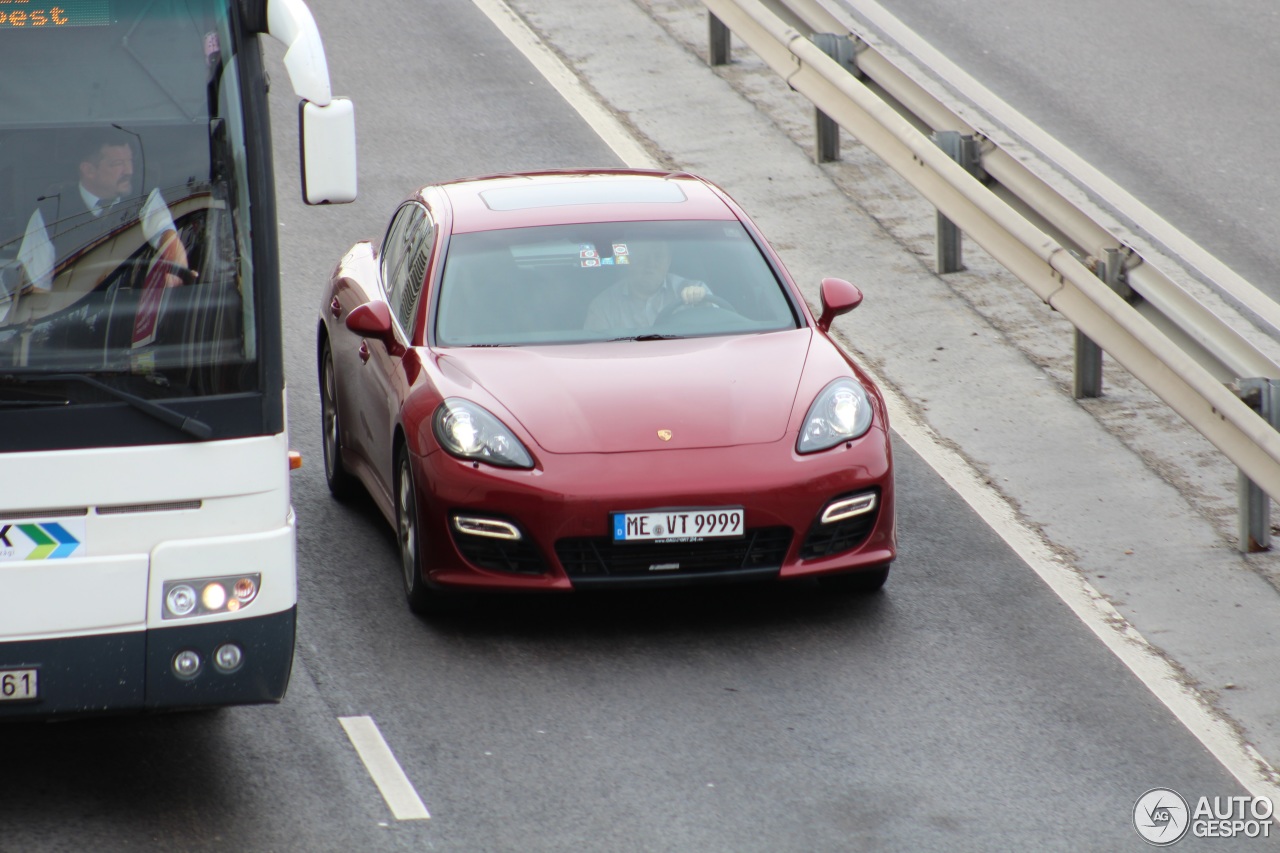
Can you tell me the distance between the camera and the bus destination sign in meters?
6.14

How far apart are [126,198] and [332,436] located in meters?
3.95

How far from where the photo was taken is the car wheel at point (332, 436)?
32.1 ft

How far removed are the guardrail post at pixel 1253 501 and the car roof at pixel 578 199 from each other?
97.7 inches

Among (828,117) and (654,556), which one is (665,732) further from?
(828,117)

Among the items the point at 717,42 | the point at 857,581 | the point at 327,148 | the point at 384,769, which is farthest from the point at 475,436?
the point at 717,42

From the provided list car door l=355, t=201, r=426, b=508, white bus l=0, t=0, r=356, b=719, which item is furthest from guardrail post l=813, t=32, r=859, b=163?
white bus l=0, t=0, r=356, b=719

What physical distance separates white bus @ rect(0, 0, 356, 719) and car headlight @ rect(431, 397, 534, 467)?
173 cm

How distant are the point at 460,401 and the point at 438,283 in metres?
0.99

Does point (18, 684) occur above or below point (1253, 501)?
above

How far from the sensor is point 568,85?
1614cm

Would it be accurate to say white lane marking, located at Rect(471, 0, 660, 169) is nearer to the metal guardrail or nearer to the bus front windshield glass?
the metal guardrail

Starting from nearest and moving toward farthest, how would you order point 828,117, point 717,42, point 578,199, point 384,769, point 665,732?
1. point 384,769
2. point 665,732
3. point 578,199
4. point 828,117
5. point 717,42

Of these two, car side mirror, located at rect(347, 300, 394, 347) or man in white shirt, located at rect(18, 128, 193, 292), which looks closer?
man in white shirt, located at rect(18, 128, 193, 292)

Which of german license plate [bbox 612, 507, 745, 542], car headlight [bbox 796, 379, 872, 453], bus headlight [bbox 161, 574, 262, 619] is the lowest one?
german license plate [bbox 612, 507, 745, 542]
